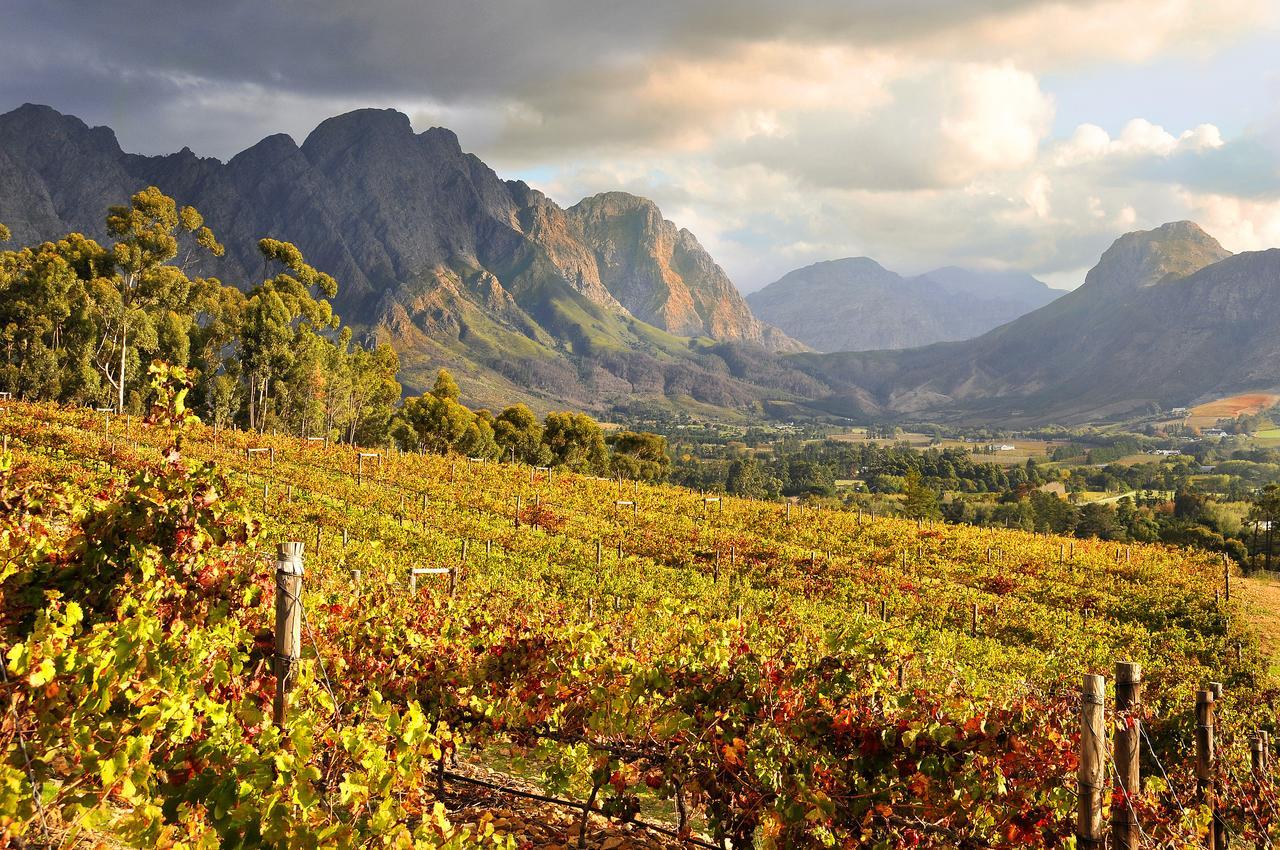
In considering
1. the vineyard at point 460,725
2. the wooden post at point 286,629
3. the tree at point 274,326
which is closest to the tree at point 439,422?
the tree at point 274,326

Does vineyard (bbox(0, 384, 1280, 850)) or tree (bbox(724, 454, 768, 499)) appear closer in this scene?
vineyard (bbox(0, 384, 1280, 850))

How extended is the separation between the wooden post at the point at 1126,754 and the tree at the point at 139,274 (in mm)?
48649

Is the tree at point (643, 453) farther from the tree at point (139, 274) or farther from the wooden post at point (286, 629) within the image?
the wooden post at point (286, 629)

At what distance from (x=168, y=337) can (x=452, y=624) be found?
45888 millimetres

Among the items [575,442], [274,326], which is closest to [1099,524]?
[575,442]

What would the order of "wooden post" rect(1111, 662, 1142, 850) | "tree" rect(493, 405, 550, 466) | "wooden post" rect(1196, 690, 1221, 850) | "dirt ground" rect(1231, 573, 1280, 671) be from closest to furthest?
"wooden post" rect(1111, 662, 1142, 850) → "wooden post" rect(1196, 690, 1221, 850) → "dirt ground" rect(1231, 573, 1280, 671) → "tree" rect(493, 405, 550, 466)

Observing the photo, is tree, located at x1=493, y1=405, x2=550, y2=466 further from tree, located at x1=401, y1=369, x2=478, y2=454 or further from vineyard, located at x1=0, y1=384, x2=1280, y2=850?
vineyard, located at x1=0, y1=384, x2=1280, y2=850

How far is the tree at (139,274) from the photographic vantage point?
42.9m

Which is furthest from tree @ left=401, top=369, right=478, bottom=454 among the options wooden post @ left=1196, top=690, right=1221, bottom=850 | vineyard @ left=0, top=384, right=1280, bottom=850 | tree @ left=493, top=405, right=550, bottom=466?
wooden post @ left=1196, top=690, right=1221, bottom=850

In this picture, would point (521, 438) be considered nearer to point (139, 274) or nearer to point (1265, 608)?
point (139, 274)

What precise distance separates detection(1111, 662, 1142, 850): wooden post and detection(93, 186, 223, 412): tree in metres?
48.6

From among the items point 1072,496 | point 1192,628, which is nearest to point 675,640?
point 1192,628

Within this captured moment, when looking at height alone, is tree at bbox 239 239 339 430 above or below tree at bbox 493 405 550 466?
above

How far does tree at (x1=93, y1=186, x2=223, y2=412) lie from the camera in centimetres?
4294
